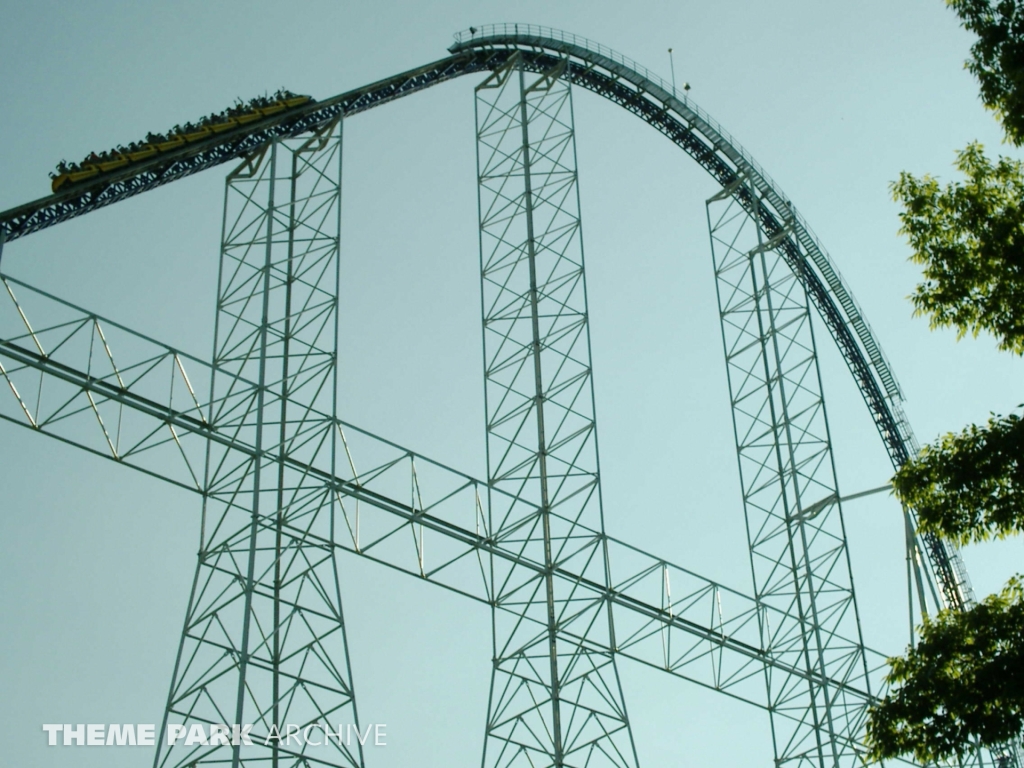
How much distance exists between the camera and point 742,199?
26.8 metres

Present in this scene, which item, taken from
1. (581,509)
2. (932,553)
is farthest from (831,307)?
(581,509)

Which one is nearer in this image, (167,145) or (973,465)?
(973,465)

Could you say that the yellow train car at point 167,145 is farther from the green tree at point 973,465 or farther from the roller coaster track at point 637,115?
the green tree at point 973,465

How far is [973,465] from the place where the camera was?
9320 millimetres

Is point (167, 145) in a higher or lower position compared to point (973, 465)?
higher

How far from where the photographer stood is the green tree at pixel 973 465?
350 inches

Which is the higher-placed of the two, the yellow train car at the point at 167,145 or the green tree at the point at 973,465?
the yellow train car at the point at 167,145

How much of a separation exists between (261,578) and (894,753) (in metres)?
10.1

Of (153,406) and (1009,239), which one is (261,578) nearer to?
(153,406)

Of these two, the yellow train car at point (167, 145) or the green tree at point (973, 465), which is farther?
the yellow train car at point (167, 145)

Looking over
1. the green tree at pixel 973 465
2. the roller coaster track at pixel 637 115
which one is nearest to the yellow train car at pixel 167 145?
the roller coaster track at pixel 637 115

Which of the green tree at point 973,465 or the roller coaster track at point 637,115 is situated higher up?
the roller coaster track at point 637,115

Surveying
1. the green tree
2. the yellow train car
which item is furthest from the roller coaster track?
the green tree

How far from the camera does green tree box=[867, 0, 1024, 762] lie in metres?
8.89
